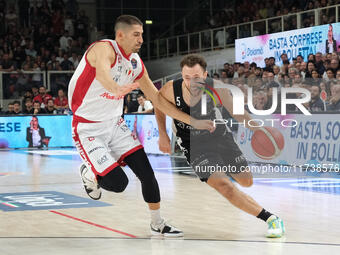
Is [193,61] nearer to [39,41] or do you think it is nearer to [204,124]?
[204,124]

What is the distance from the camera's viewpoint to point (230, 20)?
1029 inches

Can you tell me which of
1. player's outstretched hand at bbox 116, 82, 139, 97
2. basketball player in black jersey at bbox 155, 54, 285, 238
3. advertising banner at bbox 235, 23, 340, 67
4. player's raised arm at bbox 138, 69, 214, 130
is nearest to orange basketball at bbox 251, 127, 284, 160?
advertising banner at bbox 235, 23, 340, 67

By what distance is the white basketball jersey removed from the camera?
21.1 ft

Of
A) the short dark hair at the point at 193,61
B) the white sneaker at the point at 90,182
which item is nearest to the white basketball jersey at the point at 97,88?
the short dark hair at the point at 193,61

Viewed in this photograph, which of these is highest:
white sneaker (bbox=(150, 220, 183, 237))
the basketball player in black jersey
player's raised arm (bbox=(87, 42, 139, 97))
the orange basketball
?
player's raised arm (bbox=(87, 42, 139, 97))

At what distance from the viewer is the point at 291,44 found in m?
17.2

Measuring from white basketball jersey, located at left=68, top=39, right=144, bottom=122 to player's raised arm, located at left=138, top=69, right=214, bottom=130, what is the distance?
0.49 ft

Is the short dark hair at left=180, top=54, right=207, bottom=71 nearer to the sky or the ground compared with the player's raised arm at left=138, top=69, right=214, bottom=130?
nearer to the sky

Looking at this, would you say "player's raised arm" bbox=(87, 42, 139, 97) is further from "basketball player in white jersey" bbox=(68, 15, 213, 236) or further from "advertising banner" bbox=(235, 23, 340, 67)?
"advertising banner" bbox=(235, 23, 340, 67)

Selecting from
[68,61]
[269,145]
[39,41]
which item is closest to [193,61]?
[269,145]

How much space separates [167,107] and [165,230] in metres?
1.23

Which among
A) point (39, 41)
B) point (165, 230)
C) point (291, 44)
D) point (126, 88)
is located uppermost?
point (39, 41)

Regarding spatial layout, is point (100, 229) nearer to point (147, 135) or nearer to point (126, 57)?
point (126, 57)

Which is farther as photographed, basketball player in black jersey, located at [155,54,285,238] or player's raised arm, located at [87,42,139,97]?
basketball player in black jersey, located at [155,54,285,238]
